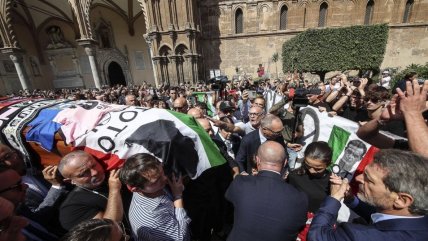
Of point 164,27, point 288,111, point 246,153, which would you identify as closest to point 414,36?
point 164,27

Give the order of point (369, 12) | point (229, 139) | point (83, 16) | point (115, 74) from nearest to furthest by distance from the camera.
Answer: point (229, 139) → point (83, 16) → point (369, 12) → point (115, 74)

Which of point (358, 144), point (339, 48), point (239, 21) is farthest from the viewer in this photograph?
point (239, 21)

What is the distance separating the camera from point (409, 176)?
3.83ft

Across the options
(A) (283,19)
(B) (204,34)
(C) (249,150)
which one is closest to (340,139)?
(C) (249,150)

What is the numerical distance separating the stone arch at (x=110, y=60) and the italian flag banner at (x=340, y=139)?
19765 mm

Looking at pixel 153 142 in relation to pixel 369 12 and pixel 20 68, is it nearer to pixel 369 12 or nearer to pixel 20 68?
pixel 20 68

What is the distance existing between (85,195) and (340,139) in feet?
9.26

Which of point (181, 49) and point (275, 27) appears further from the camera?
point (275, 27)

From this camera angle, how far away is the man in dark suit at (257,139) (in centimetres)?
262

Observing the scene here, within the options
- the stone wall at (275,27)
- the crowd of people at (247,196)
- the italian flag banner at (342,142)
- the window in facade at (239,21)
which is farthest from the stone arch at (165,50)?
the crowd of people at (247,196)

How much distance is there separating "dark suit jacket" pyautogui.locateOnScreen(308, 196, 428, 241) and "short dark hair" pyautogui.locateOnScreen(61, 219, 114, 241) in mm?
1220

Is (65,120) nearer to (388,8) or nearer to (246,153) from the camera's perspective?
(246,153)

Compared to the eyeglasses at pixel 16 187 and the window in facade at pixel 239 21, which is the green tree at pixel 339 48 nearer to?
the window in facade at pixel 239 21

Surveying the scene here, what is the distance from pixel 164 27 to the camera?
1494cm
